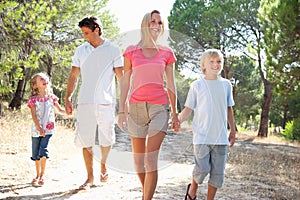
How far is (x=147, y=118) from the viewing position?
345cm

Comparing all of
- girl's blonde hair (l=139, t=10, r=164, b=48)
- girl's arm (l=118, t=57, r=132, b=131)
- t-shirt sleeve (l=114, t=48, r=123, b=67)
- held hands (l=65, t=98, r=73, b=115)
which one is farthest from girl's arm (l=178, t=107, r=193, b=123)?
held hands (l=65, t=98, r=73, b=115)

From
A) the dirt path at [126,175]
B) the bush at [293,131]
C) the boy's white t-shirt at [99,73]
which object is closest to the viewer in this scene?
the boy's white t-shirt at [99,73]

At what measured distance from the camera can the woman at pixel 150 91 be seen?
3.41 metres

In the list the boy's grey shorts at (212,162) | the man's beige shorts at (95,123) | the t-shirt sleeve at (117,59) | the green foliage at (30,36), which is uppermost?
the green foliage at (30,36)

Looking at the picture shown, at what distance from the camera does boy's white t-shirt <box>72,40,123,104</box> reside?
393 cm

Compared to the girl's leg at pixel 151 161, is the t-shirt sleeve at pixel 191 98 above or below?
above

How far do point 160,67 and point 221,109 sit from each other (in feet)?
2.46

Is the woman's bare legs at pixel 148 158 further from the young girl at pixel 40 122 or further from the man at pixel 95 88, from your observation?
the young girl at pixel 40 122

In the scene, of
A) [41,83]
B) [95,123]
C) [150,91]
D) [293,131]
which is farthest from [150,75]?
[293,131]

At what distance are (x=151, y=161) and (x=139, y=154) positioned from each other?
14 cm

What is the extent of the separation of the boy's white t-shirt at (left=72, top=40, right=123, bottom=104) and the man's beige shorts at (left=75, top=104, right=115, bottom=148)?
7 centimetres

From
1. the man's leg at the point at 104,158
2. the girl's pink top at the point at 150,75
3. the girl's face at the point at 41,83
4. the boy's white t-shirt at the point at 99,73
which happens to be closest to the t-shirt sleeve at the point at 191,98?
the girl's pink top at the point at 150,75

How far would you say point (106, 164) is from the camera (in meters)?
4.42

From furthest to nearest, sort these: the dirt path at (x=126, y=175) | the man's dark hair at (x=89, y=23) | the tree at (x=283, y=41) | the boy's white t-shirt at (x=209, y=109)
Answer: the tree at (x=283, y=41) < the man's dark hair at (x=89, y=23) < the dirt path at (x=126, y=175) < the boy's white t-shirt at (x=209, y=109)
